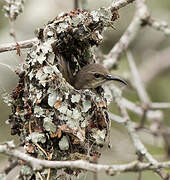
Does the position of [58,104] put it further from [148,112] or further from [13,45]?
[148,112]

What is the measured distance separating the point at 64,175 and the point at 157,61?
18.9 ft

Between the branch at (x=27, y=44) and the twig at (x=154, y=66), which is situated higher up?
the twig at (x=154, y=66)

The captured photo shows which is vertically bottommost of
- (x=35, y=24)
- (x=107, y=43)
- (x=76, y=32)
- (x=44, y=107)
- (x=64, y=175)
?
(x=64, y=175)

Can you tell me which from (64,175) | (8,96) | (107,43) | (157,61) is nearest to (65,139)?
(64,175)

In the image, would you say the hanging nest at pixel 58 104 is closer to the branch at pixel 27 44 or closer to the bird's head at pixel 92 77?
the branch at pixel 27 44

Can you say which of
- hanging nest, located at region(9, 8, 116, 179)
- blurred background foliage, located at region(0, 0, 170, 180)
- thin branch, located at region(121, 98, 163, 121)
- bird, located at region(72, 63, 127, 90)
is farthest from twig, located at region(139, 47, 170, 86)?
hanging nest, located at region(9, 8, 116, 179)

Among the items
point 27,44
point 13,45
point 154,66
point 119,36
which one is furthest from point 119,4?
point 119,36

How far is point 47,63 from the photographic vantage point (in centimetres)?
579

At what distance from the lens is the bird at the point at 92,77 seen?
6.39m

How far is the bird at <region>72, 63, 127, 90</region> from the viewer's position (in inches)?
251

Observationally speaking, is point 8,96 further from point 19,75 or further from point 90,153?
point 90,153

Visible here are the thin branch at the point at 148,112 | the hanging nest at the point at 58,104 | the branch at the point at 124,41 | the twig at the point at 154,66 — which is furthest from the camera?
the twig at the point at 154,66

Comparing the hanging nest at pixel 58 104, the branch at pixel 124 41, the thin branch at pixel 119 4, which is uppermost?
the branch at pixel 124 41

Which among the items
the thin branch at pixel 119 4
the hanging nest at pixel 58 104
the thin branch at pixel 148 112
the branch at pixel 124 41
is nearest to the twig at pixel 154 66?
the thin branch at pixel 148 112
